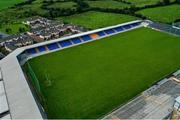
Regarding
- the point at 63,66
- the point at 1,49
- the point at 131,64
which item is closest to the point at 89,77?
the point at 63,66

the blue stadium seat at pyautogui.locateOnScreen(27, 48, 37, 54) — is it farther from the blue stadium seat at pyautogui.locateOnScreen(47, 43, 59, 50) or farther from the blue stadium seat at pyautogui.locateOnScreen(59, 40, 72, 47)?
the blue stadium seat at pyautogui.locateOnScreen(59, 40, 72, 47)

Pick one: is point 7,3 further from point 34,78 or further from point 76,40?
point 34,78

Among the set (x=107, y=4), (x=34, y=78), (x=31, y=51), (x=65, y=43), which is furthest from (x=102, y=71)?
(x=107, y=4)

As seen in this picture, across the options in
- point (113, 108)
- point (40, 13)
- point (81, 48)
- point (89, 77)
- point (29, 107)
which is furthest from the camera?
point (40, 13)

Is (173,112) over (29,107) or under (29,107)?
under

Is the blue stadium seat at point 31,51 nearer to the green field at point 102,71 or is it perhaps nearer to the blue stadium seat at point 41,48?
the blue stadium seat at point 41,48

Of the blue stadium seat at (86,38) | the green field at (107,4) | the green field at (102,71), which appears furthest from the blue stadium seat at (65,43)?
the green field at (107,4)

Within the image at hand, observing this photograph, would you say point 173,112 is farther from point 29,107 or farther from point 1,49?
point 1,49
